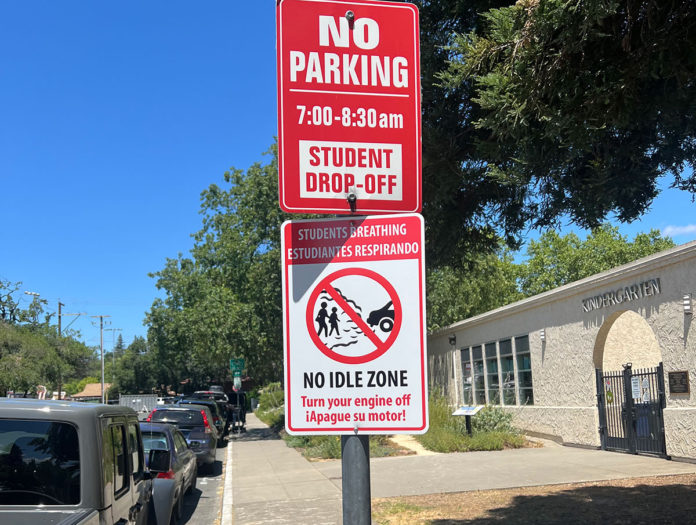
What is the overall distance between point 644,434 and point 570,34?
37.5ft

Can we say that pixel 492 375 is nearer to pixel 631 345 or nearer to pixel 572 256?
pixel 631 345

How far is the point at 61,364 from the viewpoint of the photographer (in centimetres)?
5322

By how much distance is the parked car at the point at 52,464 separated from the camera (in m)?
4.06

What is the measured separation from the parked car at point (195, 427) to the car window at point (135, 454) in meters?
9.68

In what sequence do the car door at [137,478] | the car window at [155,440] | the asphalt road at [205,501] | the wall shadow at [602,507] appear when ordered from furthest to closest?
the car window at [155,440] < the asphalt road at [205,501] < the wall shadow at [602,507] < the car door at [137,478]

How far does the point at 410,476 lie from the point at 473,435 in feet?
15.9

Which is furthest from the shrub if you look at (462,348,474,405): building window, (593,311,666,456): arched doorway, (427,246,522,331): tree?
(427,246,522,331): tree

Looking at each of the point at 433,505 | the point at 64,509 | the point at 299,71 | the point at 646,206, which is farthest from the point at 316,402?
the point at 433,505

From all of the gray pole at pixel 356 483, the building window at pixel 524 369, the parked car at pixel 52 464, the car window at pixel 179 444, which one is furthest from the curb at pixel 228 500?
the building window at pixel 524 369

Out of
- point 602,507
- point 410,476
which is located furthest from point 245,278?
point 602,507

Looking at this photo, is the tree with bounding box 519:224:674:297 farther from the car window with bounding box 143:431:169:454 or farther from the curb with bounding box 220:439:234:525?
the car window with bounding box 143:431:169:454

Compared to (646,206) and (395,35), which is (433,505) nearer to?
(646,206)

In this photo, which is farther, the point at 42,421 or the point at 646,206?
the point at 646,206

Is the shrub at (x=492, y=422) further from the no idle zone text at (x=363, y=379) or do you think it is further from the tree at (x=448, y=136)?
the no idle zone text at (x=363, y=379)
